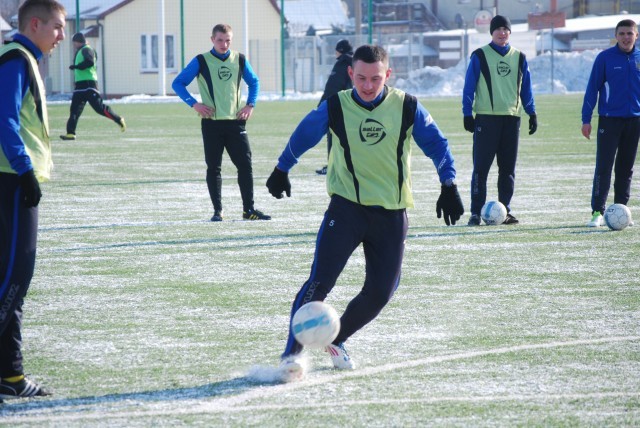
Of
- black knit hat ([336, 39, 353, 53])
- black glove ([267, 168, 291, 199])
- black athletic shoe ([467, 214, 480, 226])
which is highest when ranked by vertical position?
black knit hat ([336, 39, 353, 53])

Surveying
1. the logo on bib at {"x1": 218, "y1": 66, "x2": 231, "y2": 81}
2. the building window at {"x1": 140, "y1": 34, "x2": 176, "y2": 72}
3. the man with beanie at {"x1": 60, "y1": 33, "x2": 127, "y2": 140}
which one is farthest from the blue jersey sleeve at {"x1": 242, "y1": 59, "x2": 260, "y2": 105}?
the building window at {"x1": 140, "y1": 34, "x2": 176, "y2": 72}

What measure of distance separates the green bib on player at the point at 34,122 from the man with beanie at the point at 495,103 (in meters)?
7.04

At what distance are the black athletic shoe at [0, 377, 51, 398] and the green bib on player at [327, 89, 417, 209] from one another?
6.34 ft

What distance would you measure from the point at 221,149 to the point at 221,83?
2.49 feet

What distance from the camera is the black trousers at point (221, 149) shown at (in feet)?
39.8

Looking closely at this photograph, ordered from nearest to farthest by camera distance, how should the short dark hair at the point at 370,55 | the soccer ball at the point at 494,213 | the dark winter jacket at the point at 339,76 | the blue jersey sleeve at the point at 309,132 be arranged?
1. the short dark hair at the point at 370,55
2. the blue jersey sleeve at the point at 309,132
3. the soccer ball at the point at 494,213
4. the dark winter jacket at the point at 339,76

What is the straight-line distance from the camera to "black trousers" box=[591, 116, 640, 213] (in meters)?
11.4

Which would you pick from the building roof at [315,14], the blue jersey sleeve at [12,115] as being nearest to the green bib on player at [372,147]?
the blue jersey sleeve at [12,115]

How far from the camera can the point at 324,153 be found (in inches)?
854

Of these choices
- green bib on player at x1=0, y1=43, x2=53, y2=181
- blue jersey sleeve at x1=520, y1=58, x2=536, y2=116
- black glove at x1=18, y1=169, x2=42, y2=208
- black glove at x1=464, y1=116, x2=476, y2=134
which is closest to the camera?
black glove at x1=18, y1=169, x2=42, y2=208

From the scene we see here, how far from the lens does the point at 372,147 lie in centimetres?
591

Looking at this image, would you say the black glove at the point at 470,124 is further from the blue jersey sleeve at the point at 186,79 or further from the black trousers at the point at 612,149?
the blue jersey sleeve at the point at 186,79

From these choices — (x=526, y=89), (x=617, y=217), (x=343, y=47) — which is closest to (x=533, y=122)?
(x=526, y=89)

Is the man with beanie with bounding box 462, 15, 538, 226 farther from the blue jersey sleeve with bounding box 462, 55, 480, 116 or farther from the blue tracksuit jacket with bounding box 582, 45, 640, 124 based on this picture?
the blue tracksuit jacket with bounding box 582, 45, 640, 124
